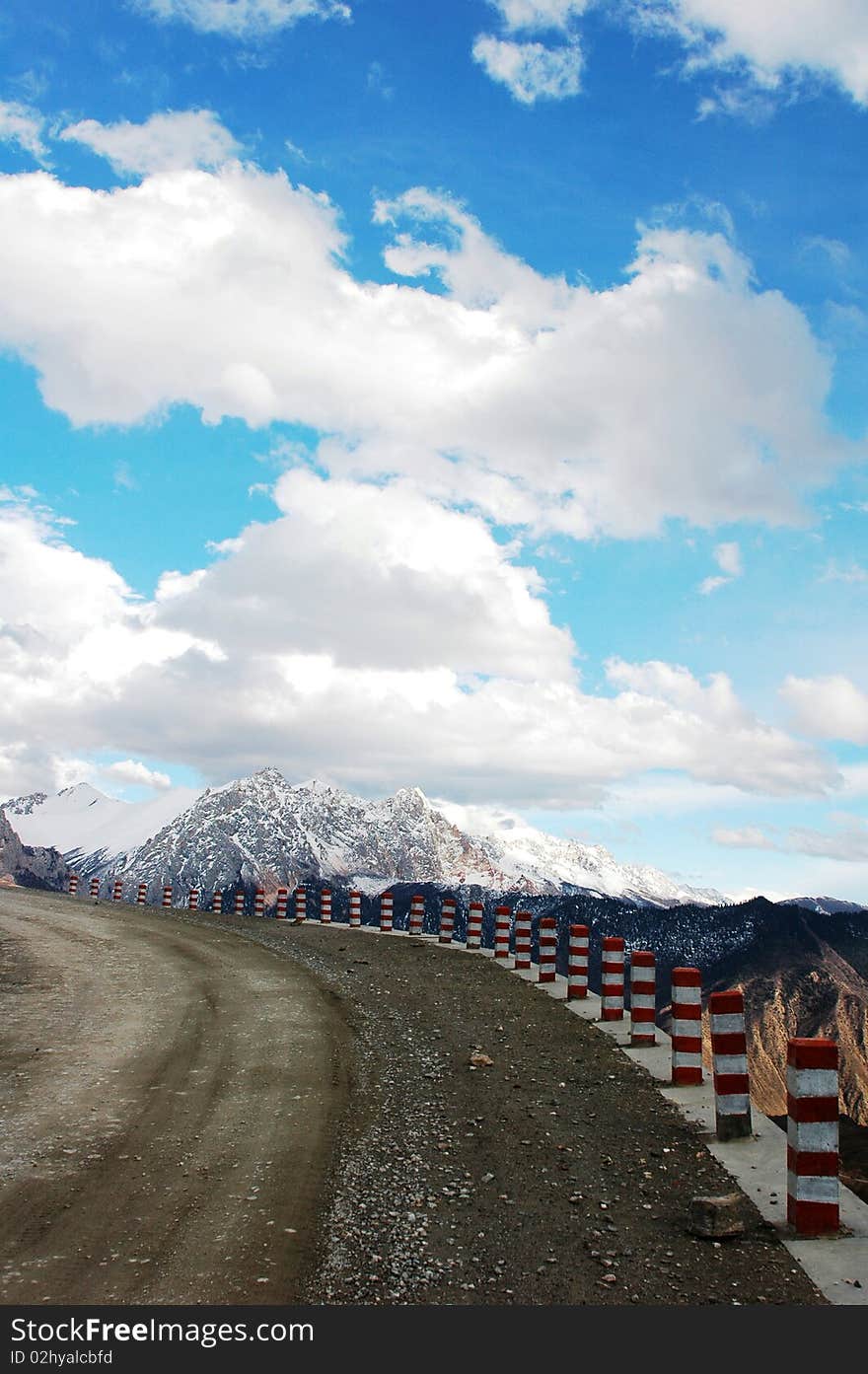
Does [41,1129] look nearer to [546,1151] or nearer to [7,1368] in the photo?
[7,1368]

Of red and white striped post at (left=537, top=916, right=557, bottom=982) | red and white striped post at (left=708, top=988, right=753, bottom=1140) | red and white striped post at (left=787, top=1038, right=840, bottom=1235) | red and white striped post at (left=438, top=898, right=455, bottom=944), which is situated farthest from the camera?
red and white striped post at (left=438, top=898, right=455, bottom=944)

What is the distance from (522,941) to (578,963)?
4.04 meters

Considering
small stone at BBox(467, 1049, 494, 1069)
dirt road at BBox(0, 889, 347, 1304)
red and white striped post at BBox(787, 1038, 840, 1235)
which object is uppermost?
red and white striped post at BBox(787, 1038, 840, 1235)

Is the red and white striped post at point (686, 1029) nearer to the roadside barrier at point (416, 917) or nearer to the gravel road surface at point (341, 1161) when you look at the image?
the gravel road surface at point (341, 1161)

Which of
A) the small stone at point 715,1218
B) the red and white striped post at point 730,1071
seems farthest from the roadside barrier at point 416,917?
the small stone at point 715,1218

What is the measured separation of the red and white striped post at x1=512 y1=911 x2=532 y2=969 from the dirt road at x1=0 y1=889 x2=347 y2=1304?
5.22 metres

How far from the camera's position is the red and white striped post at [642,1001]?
12156mm

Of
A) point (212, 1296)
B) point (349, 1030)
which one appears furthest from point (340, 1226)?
point (349, 1030)

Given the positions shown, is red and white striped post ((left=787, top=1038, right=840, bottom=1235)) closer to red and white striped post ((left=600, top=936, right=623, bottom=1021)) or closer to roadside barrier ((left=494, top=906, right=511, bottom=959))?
red and white striped post ((left=600, top=936, right=623, bottom=1021))

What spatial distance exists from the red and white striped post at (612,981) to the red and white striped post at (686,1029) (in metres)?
3.28

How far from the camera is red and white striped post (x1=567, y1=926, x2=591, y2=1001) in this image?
52.2 feet

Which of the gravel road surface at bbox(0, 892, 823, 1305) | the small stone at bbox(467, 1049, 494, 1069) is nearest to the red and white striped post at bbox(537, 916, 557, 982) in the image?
the gravel road surface at bbox(0, 892, 823, 1305)

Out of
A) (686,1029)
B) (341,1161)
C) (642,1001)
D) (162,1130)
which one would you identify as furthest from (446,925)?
(341,1161)

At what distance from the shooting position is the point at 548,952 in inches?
695
